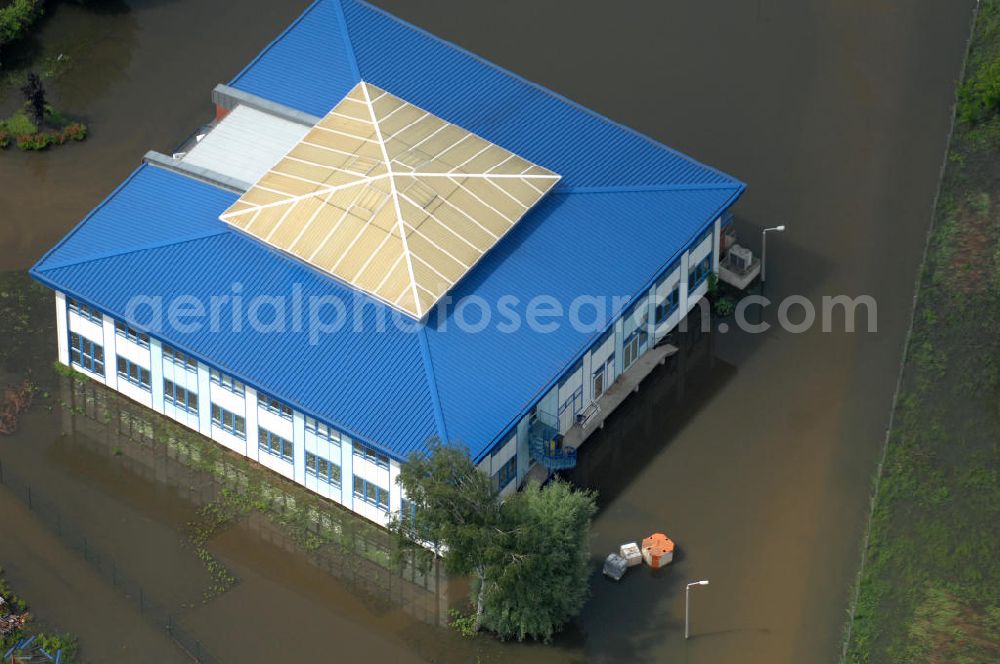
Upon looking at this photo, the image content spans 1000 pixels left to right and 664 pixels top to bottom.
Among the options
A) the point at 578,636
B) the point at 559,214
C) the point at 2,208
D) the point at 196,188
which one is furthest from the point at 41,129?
the point at 578,636

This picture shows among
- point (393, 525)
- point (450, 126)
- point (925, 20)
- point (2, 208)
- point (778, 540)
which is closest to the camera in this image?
point (393, 525)

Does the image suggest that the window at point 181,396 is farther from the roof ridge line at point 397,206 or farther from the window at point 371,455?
the roof ridge line at point 397,206

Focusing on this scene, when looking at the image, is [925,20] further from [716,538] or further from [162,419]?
[162,419]

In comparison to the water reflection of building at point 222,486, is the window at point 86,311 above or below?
above

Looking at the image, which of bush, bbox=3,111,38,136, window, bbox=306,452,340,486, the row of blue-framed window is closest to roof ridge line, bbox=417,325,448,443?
window, bbox=306,452,340,486

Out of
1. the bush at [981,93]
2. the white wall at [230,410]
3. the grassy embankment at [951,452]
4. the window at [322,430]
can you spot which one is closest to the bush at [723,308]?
the grassy embankment at [951,452]
